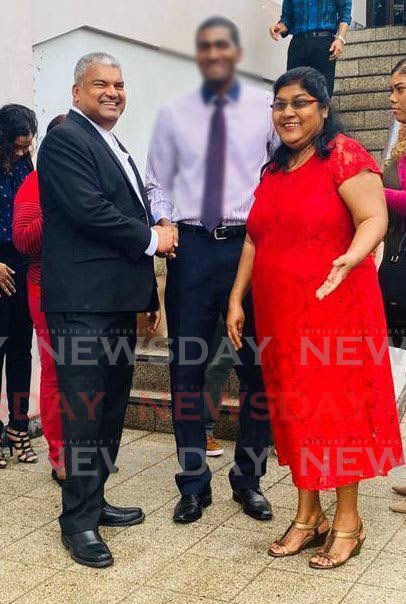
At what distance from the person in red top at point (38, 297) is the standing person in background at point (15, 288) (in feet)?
0.71

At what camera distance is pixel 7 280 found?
171 inches

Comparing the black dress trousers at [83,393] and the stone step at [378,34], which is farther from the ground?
the stone step at [378,34]

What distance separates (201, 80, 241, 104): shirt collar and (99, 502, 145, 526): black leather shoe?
1791mm

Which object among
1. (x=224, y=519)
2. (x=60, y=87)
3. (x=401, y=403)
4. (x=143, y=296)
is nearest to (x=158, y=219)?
(x=143, y=296)

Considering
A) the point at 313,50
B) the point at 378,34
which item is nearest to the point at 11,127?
the point at 313,50

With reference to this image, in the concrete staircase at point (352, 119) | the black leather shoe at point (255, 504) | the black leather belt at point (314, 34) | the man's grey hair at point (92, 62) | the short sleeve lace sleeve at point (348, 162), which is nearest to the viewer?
the short sleeve lace sleeve at point (348, 162)

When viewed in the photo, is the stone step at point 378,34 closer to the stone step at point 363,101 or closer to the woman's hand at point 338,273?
the stone step at point 363,101

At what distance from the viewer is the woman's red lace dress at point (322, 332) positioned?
3211 mm

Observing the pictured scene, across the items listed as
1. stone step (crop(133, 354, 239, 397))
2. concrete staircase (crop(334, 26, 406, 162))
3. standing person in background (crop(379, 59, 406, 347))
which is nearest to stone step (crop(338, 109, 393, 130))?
concrete staircase (crop(334, 26, 406, 162))

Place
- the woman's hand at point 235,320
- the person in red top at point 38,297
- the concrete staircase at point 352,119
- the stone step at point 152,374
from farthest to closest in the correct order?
1. the stone step at point 152,374
2. the concrete staircase at point 352,119
3. the person in red top at point 38,297
4. the woman's hand at point 235,320

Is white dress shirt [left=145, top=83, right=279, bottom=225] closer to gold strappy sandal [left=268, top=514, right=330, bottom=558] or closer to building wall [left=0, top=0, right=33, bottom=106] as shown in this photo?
gold strappy sandal [left=268, top=514, right=330, bottom=558]

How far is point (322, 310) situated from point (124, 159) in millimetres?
1038

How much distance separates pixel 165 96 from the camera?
3.59 m

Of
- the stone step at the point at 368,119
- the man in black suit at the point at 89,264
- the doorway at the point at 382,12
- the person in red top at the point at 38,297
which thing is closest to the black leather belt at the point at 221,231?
the man in black suit at the point at 89,264
